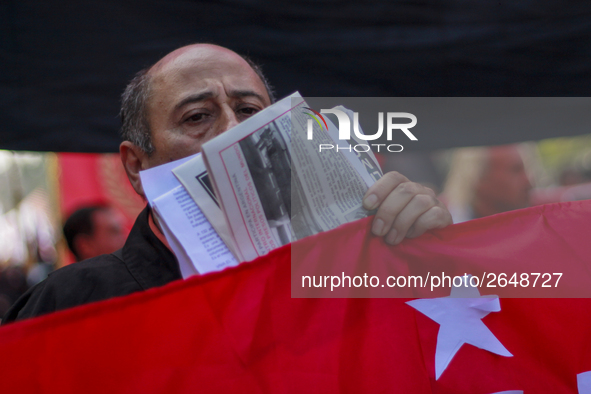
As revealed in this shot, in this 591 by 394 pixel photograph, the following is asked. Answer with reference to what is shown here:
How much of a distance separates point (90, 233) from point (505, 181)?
2.71m

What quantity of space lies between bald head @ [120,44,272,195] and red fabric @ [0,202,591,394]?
0.60m

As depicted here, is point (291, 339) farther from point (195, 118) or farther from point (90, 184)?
point (90, 184)

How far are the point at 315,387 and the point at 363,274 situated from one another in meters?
0.23

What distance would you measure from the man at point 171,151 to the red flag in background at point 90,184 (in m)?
2.39

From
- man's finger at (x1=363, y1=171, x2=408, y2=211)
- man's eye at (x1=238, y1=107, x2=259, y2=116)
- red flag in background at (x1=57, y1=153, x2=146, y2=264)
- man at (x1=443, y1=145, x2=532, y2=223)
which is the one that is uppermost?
red flag in background at (x1=57, y1=153, x2=146, y2=264)

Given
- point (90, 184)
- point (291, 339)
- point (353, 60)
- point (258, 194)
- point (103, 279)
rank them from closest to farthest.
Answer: point (291, 339)
point (258, 194)
point (103, 279)
point (353, 60)
point (90, 184)

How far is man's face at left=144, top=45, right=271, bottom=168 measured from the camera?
1.32 metres

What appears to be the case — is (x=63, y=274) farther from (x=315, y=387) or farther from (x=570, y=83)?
(x=570, y=83)

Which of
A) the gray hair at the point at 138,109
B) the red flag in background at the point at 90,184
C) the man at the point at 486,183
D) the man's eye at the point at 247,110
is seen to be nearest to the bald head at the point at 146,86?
the gray hair at the point at 138,109

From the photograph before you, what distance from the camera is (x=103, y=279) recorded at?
1.18 meters

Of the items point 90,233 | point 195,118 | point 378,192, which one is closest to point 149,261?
point 195,118

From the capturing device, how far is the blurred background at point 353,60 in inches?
52.7

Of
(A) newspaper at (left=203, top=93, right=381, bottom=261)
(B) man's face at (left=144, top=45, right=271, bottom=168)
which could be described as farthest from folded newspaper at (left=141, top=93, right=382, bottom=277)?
(B) man's face at (left=144, top=45, right=271, bottom=168)

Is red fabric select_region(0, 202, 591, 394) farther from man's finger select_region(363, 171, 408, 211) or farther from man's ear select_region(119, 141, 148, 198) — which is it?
man's ear select_region(119, 141, 148, 198)
